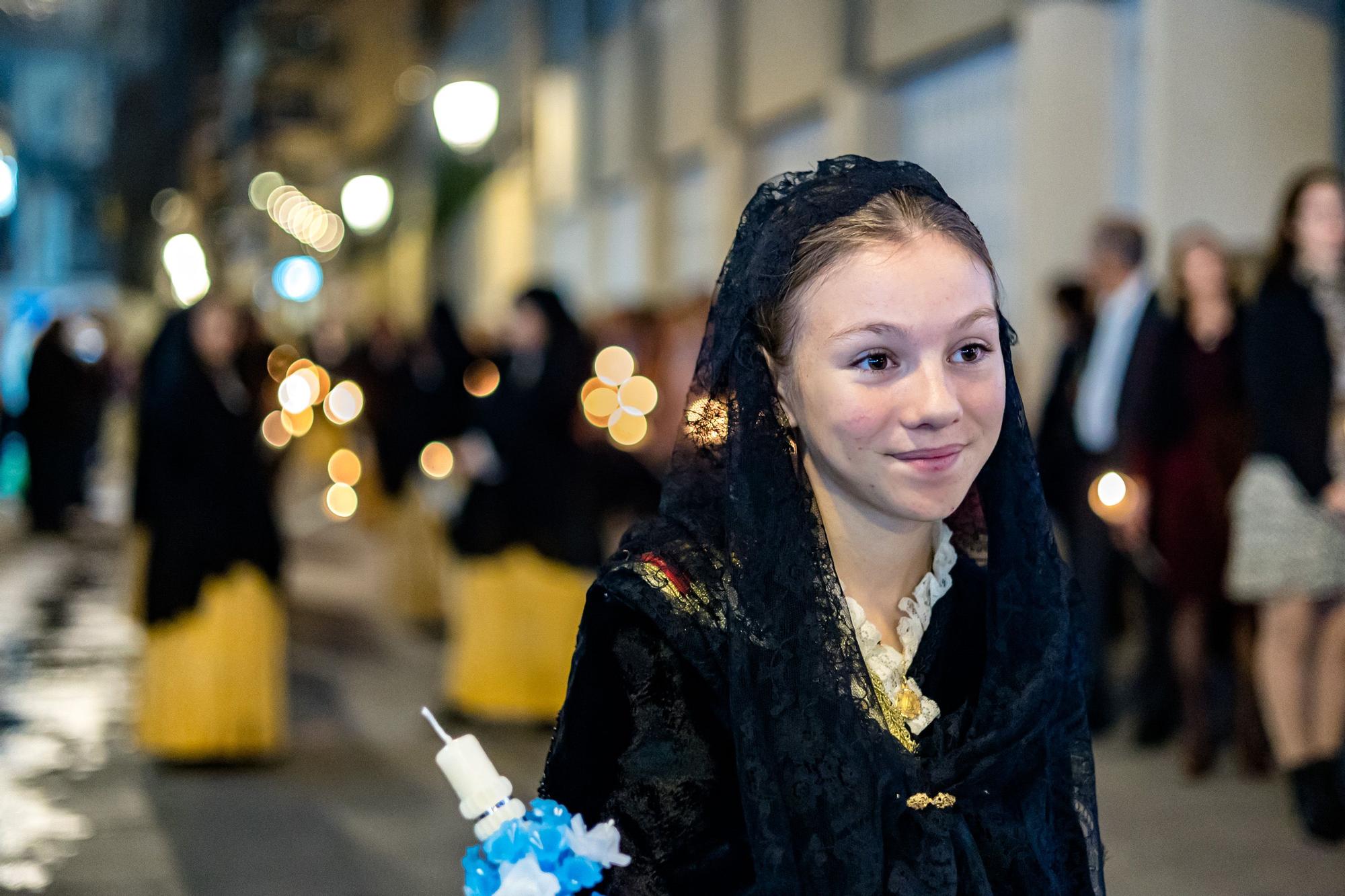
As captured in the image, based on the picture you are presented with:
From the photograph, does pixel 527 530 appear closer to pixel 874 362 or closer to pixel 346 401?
pixel 874 362

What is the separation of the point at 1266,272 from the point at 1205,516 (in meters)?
1.36

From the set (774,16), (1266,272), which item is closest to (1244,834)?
(1266,272)

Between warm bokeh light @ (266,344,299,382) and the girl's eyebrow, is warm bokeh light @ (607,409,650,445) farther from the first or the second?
the girl's eyebrow

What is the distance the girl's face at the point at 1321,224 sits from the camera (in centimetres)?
568

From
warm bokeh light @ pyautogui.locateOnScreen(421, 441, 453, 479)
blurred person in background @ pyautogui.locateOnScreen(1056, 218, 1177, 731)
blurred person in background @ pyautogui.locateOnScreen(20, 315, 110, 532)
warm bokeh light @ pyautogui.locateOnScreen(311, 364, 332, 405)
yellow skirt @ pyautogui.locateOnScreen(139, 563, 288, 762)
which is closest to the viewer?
blurred person in background @ pyautogui.locateOnScreen(1056, 218, 1177, 731)

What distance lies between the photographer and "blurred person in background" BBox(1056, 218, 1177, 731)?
22.7 feet

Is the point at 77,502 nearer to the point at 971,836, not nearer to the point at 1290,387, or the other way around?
the point at 1290,387

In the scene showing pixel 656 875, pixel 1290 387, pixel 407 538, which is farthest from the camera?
pixel 407 538

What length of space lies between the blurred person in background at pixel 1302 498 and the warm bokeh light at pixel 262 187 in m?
43.5

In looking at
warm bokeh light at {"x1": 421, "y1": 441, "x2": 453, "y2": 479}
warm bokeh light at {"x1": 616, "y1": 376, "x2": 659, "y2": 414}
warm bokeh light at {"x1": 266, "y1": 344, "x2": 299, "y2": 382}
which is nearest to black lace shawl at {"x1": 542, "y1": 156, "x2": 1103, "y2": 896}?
warm bokeh light at {"x1": 421, "y1": 441, "x2": 453, "y2": 479}

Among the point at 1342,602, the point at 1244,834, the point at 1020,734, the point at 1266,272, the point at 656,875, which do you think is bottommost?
the point at 1244,834

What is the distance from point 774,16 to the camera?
16.8 meters

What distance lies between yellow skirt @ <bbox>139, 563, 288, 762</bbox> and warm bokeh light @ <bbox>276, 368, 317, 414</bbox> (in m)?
13.6

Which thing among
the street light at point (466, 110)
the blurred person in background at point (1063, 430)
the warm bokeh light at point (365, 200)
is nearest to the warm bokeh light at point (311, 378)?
the warm bokeh light at point (365, 200)
